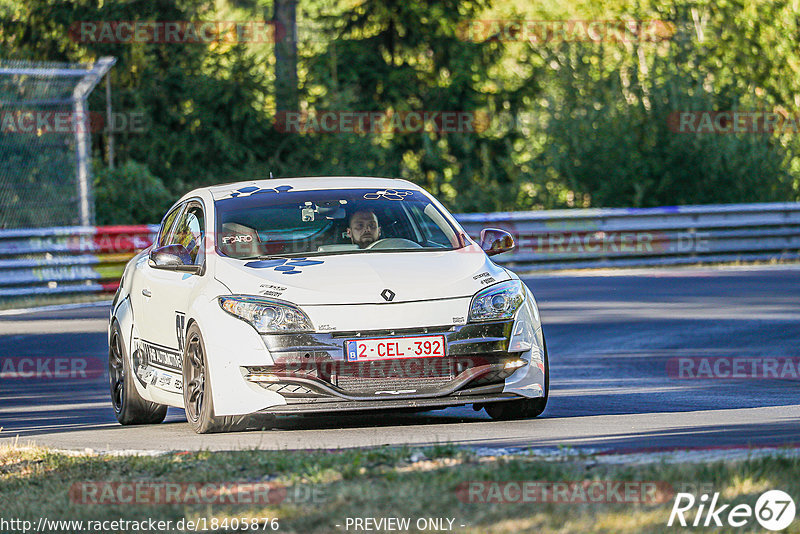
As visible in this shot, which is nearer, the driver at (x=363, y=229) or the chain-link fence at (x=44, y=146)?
the driver at (x=363, y=229)

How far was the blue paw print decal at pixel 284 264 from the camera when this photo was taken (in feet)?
29.5

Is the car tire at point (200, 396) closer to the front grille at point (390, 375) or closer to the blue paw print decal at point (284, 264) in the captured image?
the blue paw print decal at point (284, 264)

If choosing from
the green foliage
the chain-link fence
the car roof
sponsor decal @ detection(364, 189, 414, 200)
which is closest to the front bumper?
sponsor decal @ detection(364, 189, 414, 200)

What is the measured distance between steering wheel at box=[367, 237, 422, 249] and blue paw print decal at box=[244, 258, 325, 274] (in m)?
0.62

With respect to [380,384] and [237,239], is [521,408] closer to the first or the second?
[380,384]

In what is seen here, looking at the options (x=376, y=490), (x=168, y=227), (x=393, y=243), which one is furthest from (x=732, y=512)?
(x=168, y=227)

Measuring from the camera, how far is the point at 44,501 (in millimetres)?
6676

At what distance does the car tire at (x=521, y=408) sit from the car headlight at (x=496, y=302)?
0.36 metres

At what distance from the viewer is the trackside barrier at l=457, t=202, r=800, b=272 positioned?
2459 centimetres

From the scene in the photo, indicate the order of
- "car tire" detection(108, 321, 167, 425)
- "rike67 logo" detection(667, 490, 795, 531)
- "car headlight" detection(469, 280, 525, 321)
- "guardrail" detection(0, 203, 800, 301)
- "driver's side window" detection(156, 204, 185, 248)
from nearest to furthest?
"rike67 logo" detection(667, 490, 795, 531) → "car headlight" detection(469, 280, 525, 321) → "car tire" detection(108, 321, 167, 425) → "driver's side window" detection(156, 204, 185, 248) → "guardrail" detection(0, 203, 800, 301)

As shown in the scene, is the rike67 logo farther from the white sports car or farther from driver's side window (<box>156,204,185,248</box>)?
driver's side window (<box>156,204,185,248</box>)

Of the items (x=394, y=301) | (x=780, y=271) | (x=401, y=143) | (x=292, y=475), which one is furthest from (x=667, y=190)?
(x=292, y=475)

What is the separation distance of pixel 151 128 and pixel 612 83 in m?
10.2

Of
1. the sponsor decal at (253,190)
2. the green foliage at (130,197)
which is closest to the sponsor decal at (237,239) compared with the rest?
the sponsor decal at (253,190)
